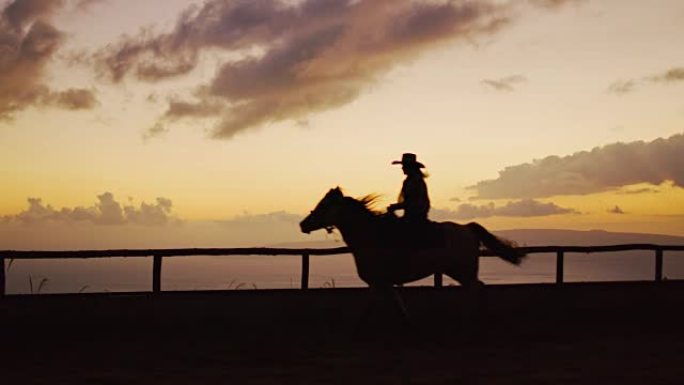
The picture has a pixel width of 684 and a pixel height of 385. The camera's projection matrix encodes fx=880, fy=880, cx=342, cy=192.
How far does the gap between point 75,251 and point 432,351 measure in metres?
5.41

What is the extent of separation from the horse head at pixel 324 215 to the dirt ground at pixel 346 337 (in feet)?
4.49

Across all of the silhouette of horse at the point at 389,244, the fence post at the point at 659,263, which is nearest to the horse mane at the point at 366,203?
the silhouette of horse at the point at 389,244

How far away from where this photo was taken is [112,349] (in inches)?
432

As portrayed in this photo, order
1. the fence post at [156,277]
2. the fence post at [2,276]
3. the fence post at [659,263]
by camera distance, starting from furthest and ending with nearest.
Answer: the fence post at [659,263] → the fence post at [156,277] → the fence post at [2,276]

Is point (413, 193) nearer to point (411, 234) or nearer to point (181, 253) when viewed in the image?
point (411, 234)

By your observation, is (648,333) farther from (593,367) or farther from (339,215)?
(339,215)

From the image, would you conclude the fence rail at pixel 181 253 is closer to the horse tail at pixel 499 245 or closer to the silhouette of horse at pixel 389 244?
the horse tail at pixel 499 245

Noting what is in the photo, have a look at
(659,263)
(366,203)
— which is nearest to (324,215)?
(366,203)

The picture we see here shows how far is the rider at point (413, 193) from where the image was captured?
1222 cm

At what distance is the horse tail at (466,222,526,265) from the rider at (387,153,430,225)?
103cm

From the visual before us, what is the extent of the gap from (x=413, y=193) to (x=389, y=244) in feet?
2.60

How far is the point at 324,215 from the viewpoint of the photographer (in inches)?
492

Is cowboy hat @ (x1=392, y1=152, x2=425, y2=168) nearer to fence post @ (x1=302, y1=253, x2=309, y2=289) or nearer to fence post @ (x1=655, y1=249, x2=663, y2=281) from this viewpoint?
fence post @ (x1=302, y1=253, x2=309, y2=289)

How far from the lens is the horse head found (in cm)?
1247
